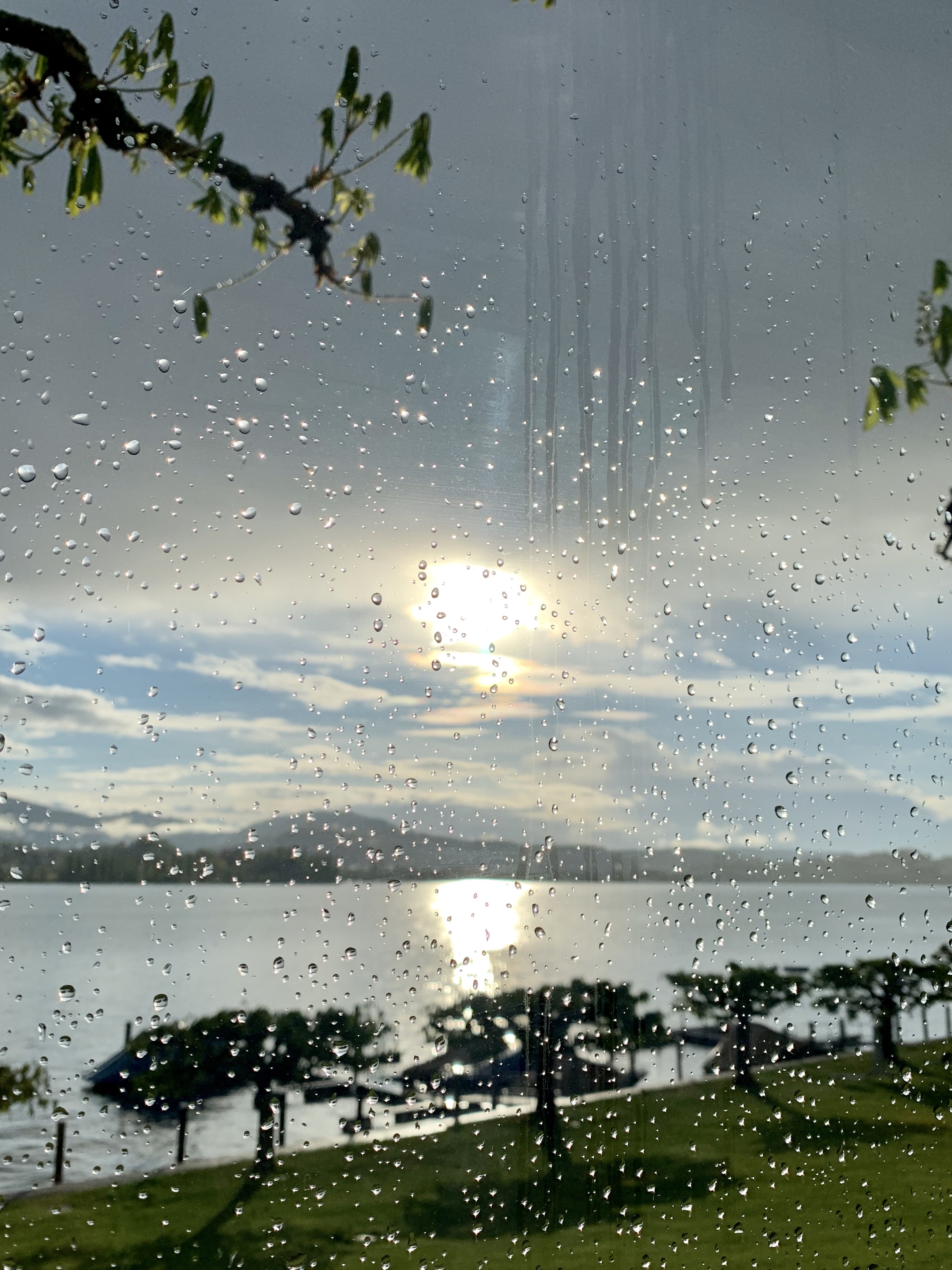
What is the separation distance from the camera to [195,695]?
0.96 metres

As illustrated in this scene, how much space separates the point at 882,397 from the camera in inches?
60.8

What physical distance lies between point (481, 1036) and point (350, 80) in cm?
106

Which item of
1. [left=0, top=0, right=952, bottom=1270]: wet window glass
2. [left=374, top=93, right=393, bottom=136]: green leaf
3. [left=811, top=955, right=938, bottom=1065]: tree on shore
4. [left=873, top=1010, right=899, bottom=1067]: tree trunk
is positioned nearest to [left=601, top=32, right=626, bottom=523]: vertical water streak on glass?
[left=0, top=0, right=952, bottom=1270]: wet window glass

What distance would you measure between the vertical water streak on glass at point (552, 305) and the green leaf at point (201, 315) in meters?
0.42

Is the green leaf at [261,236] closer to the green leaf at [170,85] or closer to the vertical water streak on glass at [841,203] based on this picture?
the green leaf at [170,85]

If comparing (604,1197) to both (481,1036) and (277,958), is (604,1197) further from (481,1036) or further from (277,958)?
(277,958)

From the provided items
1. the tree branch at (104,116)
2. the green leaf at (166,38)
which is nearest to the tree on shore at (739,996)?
the tree branch at (104,116)

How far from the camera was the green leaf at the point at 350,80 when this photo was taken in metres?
1.11

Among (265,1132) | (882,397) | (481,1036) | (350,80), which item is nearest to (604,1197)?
(481,1036)

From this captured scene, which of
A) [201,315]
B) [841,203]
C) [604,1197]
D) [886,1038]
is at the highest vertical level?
[841,203]

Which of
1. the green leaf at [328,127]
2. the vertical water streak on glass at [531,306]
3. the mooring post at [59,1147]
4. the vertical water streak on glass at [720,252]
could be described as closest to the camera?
the mooring post at [59,1147]

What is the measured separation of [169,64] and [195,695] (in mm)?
631

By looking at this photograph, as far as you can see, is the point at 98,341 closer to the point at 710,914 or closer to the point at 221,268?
→ the point at 221,268

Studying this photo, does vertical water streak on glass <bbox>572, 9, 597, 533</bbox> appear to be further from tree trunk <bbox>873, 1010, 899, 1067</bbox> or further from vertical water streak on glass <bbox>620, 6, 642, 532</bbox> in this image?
tree trunk <bbox>873, 1010, 899, 1067</bbox>
